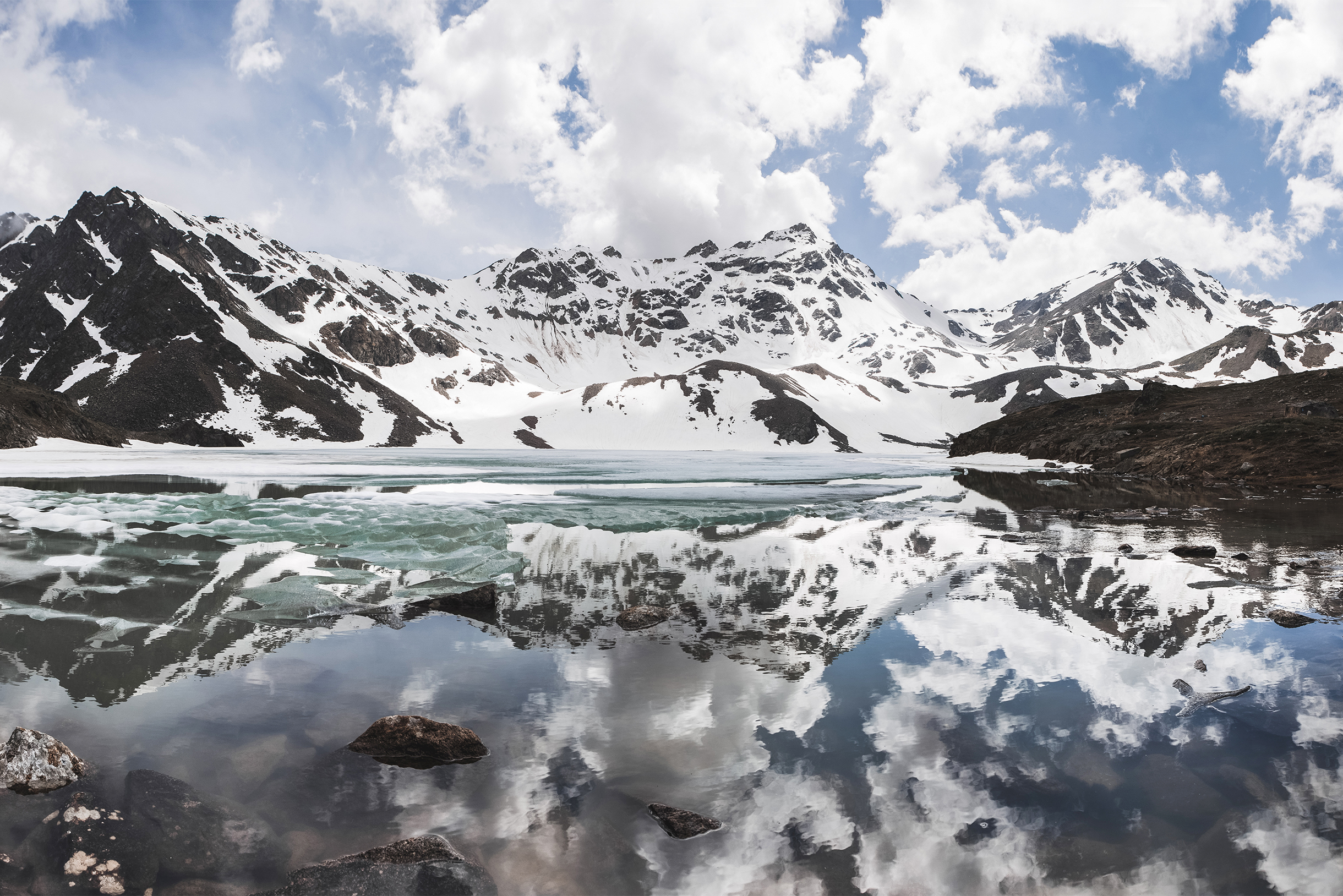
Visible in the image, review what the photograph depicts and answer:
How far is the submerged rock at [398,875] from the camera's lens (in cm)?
489

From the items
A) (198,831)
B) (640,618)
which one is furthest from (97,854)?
(640,618)

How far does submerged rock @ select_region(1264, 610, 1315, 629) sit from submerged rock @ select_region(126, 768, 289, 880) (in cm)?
1550

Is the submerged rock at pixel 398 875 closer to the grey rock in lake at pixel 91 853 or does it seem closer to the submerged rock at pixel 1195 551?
the grey rock in lake at pixel 91 853

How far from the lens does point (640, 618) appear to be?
11883mm

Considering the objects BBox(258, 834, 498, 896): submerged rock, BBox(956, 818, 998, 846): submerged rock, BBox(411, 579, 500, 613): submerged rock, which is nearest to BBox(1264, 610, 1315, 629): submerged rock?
BBox(956, 818, 998, 846): submerged rock

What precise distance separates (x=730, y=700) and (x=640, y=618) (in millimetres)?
3649

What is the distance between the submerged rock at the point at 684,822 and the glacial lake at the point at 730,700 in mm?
112

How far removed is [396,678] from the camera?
9.09 meters

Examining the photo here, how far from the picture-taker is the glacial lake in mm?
5469

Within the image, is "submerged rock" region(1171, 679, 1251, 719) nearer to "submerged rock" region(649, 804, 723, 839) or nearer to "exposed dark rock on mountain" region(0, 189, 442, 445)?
"submerged rock" region(649, 804, 723, 839)

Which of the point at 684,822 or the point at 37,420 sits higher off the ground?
the point at 37,420

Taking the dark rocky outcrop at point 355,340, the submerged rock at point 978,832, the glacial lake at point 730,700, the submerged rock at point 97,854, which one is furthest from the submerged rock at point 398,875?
the dark rocky outcrop at point 355,340

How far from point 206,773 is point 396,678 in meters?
2.77

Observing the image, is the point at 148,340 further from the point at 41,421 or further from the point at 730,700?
the point at 730,700
